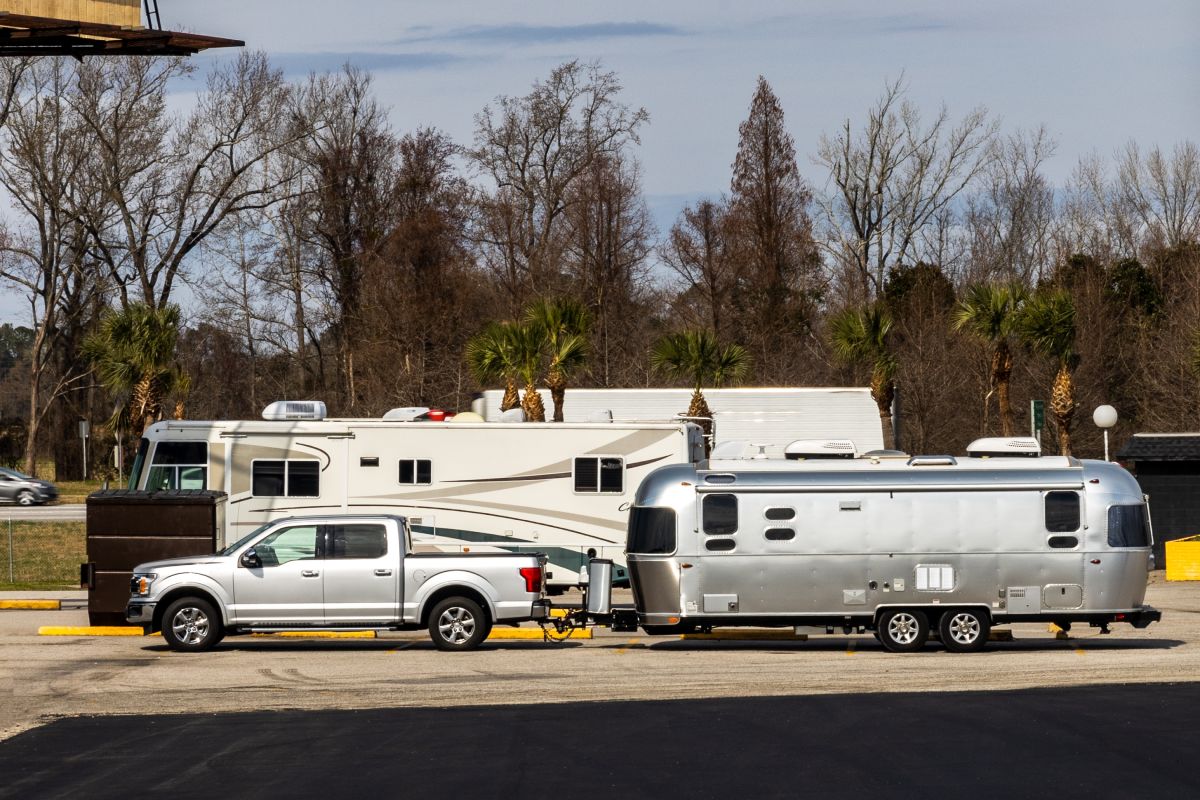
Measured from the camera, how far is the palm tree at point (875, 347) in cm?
3572

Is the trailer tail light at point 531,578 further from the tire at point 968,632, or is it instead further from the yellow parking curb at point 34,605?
the yellow parking curb at point 34,605

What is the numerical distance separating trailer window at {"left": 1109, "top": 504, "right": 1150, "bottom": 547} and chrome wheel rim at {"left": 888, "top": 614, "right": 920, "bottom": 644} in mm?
2687

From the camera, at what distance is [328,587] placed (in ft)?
63.7

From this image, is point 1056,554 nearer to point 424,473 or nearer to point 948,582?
point 948,582

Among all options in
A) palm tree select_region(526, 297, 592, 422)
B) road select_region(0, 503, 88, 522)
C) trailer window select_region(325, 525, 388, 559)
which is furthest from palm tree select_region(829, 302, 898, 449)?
road select_region(0, 503, 88, 522)

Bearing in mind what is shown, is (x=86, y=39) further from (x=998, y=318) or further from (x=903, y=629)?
→ (x=998, y=318)

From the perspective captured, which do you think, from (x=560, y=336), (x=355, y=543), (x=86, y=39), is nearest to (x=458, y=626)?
(x=355, y=543)

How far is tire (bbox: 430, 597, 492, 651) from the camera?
1967 centimetres

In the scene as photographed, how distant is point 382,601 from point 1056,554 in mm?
8650

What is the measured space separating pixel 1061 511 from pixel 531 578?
22.5 feet

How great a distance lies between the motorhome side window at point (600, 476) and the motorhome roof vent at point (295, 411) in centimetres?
453

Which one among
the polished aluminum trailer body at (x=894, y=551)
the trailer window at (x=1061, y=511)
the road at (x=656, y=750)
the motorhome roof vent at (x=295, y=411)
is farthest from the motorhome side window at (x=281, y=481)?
the trailer window at (x=1061, y=511)

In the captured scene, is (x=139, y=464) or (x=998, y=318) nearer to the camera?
(x=139, y=464)

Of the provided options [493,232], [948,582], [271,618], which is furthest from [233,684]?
[493,232]
